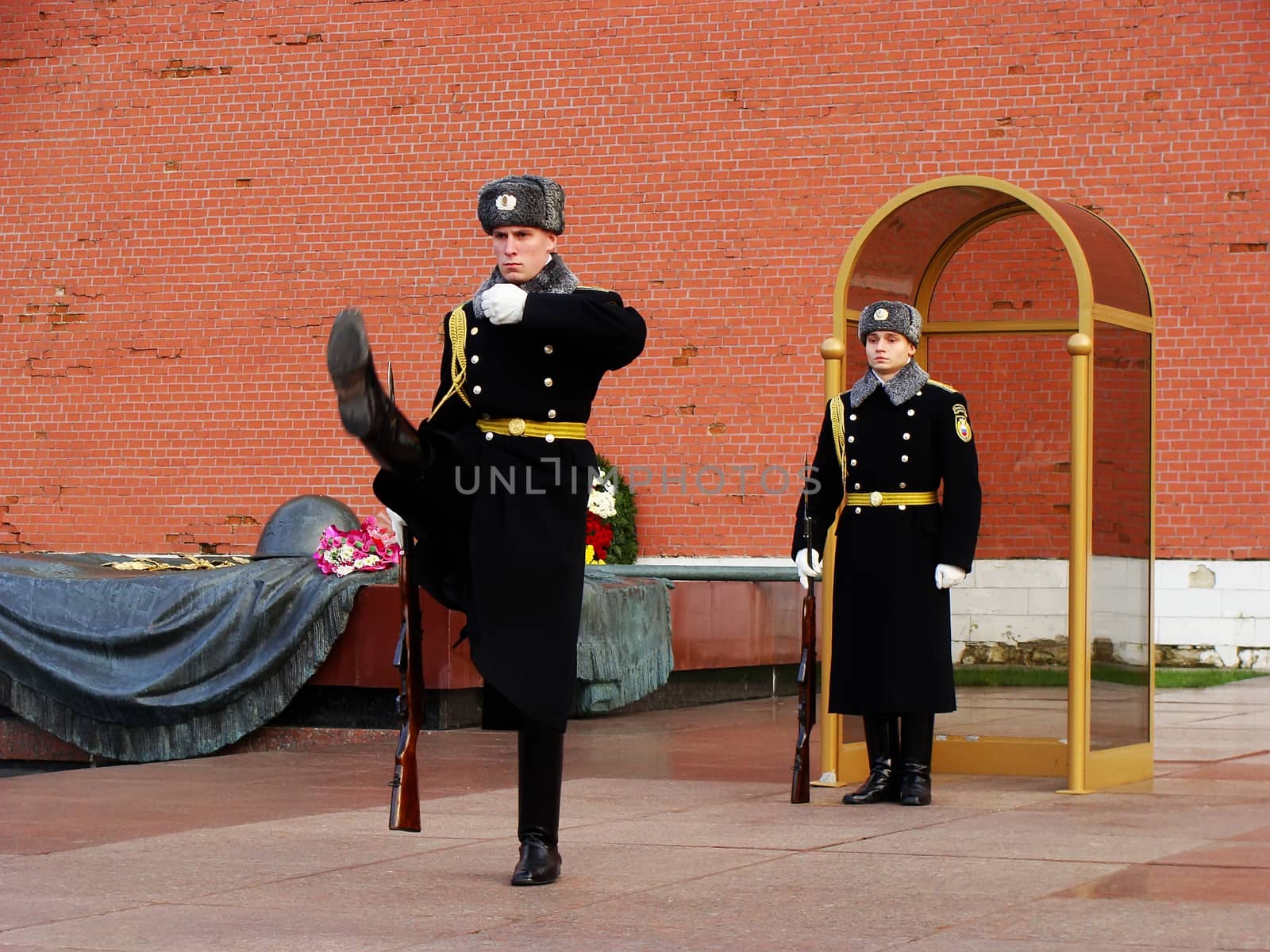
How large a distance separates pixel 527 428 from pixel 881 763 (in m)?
2.39

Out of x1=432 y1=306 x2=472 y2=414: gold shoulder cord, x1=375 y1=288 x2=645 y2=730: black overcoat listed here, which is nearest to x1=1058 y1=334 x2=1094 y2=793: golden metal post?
x1=375 y1=288 x2=645 y2=730: black overcoat

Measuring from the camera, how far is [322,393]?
15602 millimetres

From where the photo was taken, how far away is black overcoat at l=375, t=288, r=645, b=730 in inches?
182

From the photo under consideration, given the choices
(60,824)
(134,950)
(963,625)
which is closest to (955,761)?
(963,625)

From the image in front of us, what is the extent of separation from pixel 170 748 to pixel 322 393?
22.3 ft

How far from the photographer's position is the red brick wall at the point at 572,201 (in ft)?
44.9

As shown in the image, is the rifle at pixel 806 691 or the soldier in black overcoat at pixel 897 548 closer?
the rifle at pixel 806 691

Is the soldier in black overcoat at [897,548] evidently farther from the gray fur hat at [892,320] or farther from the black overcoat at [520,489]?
the black overcoat at [520,489]

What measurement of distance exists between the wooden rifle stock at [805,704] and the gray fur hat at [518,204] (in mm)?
2082

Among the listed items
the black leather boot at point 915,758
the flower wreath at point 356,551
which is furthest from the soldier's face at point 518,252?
the flower wreath at point 356,551

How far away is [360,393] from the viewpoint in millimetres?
4168

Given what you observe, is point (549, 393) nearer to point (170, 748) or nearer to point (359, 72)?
point (170, 748)

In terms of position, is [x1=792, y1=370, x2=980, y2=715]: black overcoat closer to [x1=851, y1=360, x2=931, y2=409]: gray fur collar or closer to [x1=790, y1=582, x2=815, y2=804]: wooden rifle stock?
[x1=851, y1=360, x2=931, y2=409]: gray fur collar

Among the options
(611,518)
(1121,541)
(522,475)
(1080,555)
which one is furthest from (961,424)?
(611,518)
